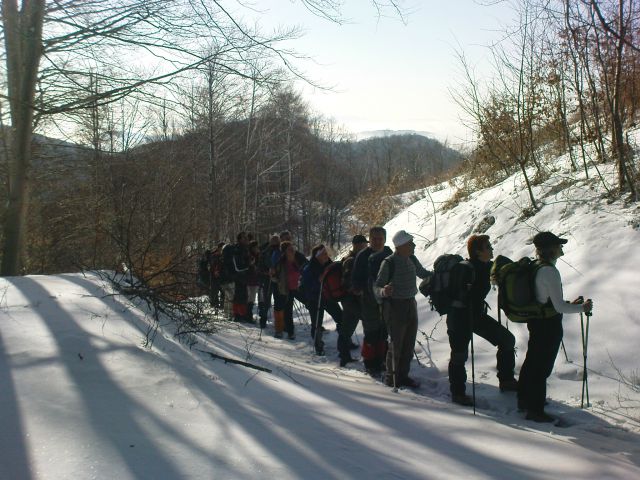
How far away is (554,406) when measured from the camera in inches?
200

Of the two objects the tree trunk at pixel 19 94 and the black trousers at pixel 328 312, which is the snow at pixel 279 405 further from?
the tree trunk at pixel 19 94

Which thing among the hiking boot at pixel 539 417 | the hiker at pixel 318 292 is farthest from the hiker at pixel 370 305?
the hiking boot at pixel 539 417

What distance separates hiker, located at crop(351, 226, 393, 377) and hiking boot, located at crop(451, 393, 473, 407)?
138cm

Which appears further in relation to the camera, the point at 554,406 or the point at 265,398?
the point at 554,406

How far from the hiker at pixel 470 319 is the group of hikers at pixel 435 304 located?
10 millimetres

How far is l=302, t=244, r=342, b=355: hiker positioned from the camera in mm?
7902

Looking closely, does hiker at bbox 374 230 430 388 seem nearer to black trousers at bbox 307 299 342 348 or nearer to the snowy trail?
the snowy trail

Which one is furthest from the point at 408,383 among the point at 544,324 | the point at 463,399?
the point at 544,324

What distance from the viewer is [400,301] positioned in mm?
5891

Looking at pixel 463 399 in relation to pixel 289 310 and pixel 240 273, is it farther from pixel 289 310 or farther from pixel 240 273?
pixel 240 273

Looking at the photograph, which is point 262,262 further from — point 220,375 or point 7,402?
point 7,402

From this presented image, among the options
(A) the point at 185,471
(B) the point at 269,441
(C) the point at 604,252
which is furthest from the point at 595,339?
(A) the point at 185,471

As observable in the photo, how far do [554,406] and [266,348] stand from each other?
4227mm

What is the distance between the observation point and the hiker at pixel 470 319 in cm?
531
